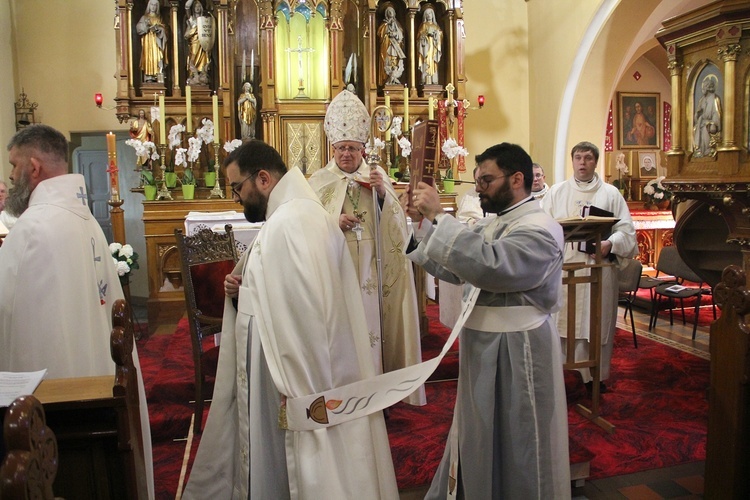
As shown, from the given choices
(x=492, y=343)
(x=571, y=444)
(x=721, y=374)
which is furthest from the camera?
(x=571, y=444)

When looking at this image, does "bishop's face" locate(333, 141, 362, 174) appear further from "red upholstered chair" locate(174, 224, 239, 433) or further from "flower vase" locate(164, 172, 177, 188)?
"flower vase" locate(164, 172, 177, 188)

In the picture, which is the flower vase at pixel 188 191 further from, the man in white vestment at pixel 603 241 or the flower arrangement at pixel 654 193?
the flower arrangement at pixel 654 193

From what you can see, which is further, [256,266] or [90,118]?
[90,118]

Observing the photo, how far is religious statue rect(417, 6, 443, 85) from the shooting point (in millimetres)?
7629

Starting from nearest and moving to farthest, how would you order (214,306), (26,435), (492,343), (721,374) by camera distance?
(26,435), (492,343), (721,374), (214,306)

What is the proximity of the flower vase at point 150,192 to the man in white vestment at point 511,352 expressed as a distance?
16.5 ft

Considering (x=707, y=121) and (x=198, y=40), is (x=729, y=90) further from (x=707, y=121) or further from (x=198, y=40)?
(x=198, y=40)

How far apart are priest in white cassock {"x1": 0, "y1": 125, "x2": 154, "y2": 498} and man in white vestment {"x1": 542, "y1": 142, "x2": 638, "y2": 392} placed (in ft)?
10.4

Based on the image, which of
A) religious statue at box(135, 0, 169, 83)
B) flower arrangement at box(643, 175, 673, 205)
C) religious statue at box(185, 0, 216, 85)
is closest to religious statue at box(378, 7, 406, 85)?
religious statue at box(185, 0, 216, 85)

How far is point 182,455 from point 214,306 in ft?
3.00

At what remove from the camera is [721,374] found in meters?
2.70

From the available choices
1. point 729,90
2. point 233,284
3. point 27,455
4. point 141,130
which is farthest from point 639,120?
point 27,455

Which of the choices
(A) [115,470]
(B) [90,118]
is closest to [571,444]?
(A) [115,470]

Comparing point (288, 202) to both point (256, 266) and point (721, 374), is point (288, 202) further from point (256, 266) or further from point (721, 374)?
point (721, 374)
